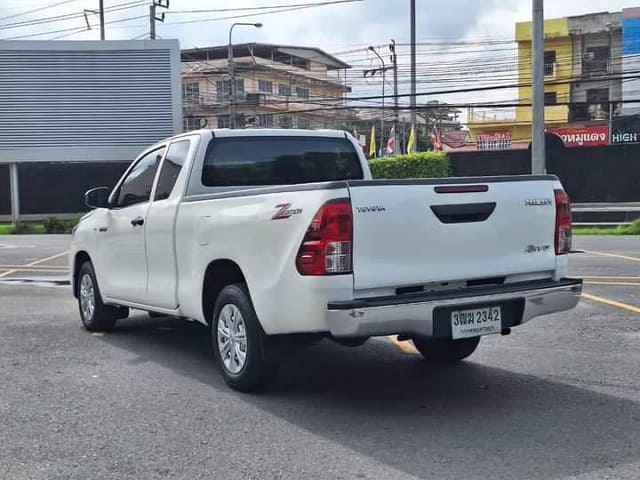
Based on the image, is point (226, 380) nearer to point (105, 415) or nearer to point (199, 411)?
point (199, 411)

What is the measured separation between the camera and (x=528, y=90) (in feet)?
193

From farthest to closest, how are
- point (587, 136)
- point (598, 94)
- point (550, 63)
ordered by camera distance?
1. point (598, 94)
2. point (550, 63)
3. point (587, 136)

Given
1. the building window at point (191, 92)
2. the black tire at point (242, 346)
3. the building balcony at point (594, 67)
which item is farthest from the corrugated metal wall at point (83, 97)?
the building window at point (191, 92)

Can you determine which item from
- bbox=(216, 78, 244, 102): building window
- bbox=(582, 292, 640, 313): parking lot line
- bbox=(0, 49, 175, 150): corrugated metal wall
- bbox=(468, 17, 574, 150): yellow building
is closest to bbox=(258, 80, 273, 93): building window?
bbox=(216, 78, 244, 102): building window

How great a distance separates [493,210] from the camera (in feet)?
18.5

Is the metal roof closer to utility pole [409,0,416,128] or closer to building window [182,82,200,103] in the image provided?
building window [182,82,200,103]

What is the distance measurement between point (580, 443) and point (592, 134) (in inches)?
1877

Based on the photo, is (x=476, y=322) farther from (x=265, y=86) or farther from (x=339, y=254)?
(x=265, y=86)

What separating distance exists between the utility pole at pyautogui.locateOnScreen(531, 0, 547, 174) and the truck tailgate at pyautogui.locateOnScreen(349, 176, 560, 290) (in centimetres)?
1288

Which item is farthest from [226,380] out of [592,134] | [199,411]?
[592,134]

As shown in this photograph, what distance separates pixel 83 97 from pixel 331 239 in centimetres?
2823

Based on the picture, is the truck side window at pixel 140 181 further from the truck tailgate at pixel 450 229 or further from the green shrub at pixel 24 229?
the green shrub at pixel 24 229

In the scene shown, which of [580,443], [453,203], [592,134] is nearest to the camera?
[580,443]

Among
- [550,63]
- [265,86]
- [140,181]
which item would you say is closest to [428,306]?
[140,181]
